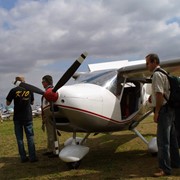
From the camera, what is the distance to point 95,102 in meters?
6.71

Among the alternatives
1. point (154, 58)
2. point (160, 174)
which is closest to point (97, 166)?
point (160, 174)

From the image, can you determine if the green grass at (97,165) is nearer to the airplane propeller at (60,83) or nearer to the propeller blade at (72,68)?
the airplane propeller at (60,83)

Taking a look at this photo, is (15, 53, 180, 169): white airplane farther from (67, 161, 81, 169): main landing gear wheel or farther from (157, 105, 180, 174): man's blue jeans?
(157, 105, 180, 174): man's blue jeans

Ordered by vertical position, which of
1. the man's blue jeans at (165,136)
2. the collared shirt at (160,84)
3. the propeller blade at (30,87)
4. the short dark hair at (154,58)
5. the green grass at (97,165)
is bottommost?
the green grass at (97,165)

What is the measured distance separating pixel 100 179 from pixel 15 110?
10.3 ft

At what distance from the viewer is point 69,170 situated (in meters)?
6.78

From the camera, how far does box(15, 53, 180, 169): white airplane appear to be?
639cm

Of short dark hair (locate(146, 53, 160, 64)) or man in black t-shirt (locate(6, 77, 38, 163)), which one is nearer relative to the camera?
short dark hair (locate(146, 53, 160, 64))

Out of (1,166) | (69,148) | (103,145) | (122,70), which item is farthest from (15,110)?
(103,145)

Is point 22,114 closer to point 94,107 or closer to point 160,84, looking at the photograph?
point 94,107

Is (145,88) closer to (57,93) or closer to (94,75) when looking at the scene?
(94,75)

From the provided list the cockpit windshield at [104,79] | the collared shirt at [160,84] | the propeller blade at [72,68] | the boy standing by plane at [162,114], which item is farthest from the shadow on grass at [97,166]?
the propeller blade at [72,68]

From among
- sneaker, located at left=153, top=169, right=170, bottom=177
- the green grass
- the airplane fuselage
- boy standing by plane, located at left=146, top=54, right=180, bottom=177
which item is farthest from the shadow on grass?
the airplane fuselage

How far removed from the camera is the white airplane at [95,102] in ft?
21.0
